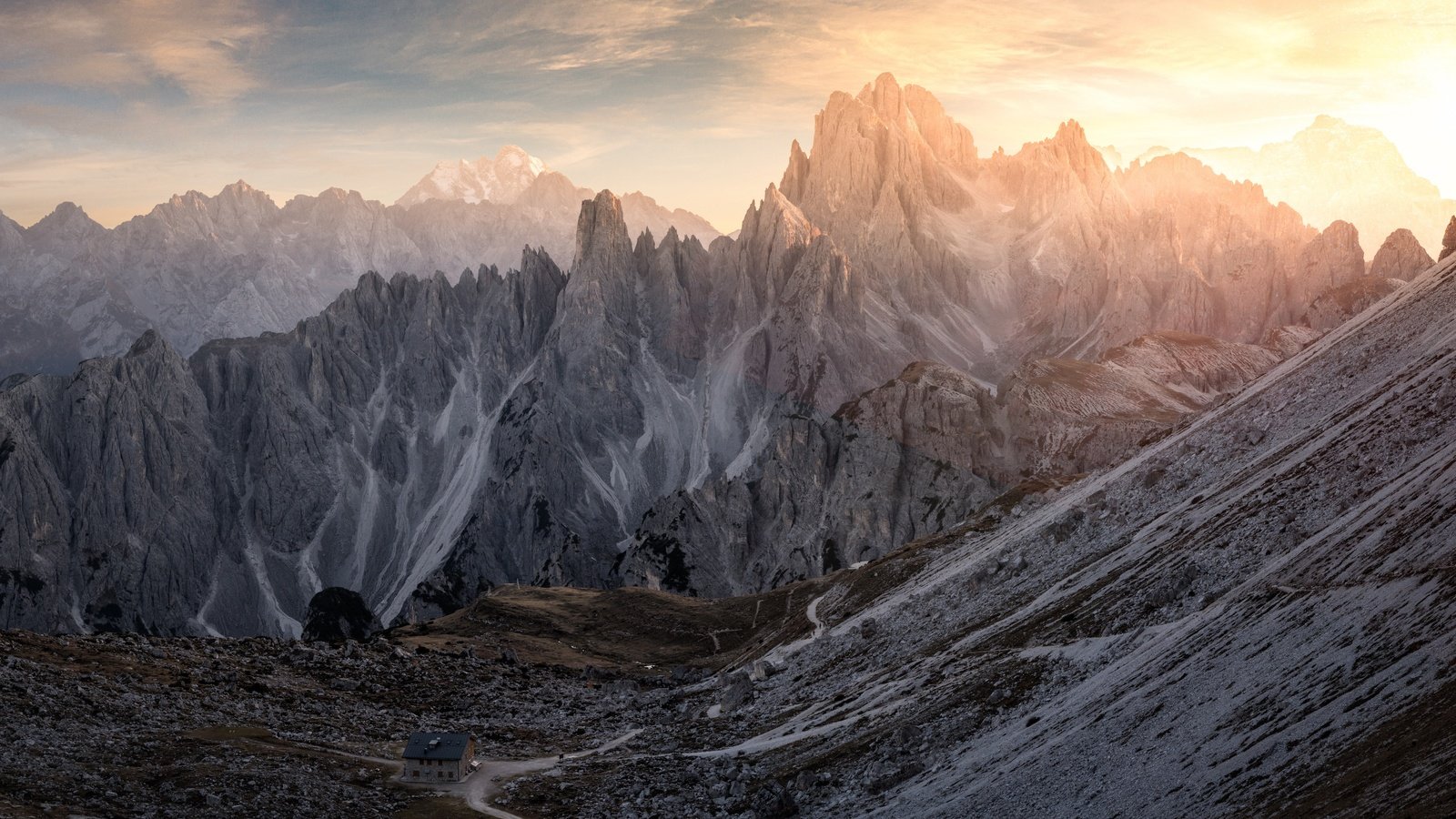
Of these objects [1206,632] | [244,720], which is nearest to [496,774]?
[244,720]

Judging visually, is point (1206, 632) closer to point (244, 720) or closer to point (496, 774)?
point (496, 774)

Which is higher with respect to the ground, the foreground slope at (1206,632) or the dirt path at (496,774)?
the foreground slope at (1206,632)

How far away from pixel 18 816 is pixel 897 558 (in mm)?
110393

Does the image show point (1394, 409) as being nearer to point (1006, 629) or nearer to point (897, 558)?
point (1006, 629)

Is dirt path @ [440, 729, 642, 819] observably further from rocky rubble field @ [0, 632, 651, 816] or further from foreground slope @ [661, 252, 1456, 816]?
foreground slope @ [661, 252, 1456, 816]

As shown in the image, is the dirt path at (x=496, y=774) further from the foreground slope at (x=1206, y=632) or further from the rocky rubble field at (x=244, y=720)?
the foreground slope at (x=1206, y=632)

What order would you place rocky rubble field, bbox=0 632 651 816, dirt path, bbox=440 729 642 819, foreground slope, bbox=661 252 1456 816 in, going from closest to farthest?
1. foreground slope, bbox=661 252 1456 816
2. rocky rubble field, bbox=0 632 651 816
3. dirt path, bbox=440 729 642 819

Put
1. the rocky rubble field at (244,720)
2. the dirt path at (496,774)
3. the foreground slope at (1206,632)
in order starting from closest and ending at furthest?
1. the foreground slope at (1206,632)
2. the rocky rubble field at (244,720)
3. the dirt path at (496,774)

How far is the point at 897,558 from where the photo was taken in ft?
513

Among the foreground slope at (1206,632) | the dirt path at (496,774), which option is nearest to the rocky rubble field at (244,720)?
the dirt path at (496,774)

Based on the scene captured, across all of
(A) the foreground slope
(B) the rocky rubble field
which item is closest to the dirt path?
(B) the rocky rubble field

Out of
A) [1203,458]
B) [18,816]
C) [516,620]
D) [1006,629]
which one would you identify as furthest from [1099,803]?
[516,620]

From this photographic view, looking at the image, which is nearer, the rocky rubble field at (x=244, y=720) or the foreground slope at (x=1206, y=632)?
the foreground slope at (x=1206, y=632)

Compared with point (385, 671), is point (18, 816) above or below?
above
